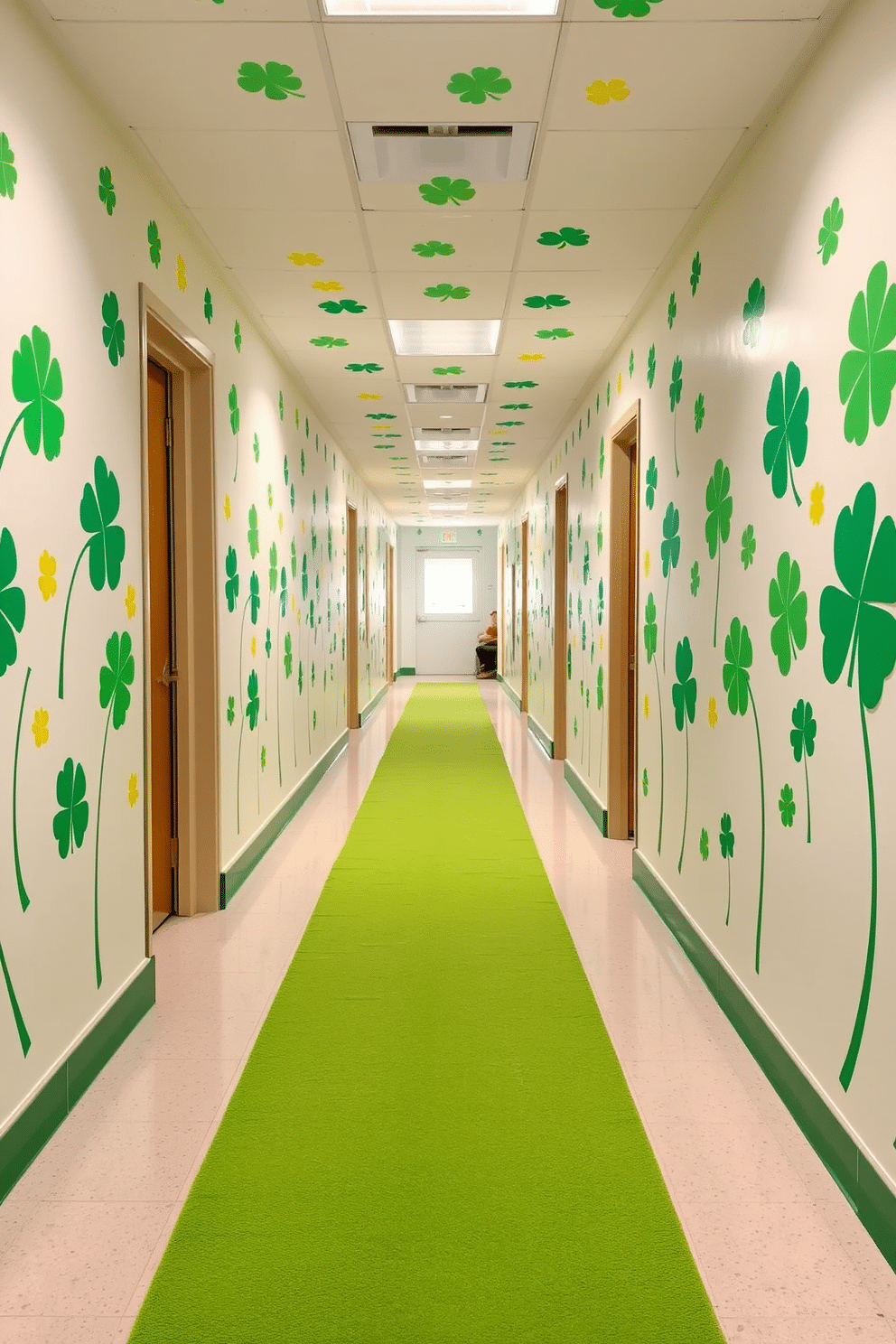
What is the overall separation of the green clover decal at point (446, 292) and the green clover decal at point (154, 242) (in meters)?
1.44

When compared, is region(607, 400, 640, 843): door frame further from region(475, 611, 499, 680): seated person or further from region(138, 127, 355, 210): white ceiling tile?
region(475, 611, 499, 680): seated person

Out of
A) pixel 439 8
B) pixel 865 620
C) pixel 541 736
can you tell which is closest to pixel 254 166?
pixel 439 8

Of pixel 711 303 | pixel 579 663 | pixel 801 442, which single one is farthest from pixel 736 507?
pixel 579 663

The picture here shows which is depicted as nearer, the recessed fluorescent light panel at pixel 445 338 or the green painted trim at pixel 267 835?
the green painted trim at pixel 267 835

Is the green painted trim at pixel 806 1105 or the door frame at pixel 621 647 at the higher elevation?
the door frame at pixel 621 647

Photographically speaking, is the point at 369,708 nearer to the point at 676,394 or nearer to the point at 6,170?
the point at 676,394

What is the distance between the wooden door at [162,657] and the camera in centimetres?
397

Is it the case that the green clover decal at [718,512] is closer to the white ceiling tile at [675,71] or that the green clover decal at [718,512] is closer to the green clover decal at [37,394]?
the white ceiling tile at [675,71]

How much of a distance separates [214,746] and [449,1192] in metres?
2.39

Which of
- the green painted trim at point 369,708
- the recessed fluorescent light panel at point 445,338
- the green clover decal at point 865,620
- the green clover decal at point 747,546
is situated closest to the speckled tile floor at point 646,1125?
the green clover decal at point 865,620

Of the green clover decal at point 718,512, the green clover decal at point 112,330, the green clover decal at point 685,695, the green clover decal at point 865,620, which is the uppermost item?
the green clover decal at point 112,330

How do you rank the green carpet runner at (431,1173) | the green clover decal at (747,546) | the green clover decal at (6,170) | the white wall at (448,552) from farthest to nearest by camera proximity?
the white wall at (448,552) → the green clover decal at (747,546) → the green clover decal at (6,170) → the green carpet runner at (431,1173)

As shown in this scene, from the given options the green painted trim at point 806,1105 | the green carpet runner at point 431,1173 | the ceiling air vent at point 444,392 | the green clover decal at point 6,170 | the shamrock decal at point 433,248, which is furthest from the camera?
the ceiling air vent at point 444,392

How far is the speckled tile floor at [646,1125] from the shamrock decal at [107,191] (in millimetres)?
2483
